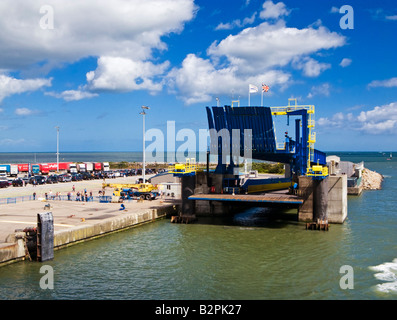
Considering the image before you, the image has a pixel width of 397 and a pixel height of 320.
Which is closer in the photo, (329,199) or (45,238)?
(45,238)

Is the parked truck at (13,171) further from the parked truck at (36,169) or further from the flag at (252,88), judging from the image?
the flag at (252,88)

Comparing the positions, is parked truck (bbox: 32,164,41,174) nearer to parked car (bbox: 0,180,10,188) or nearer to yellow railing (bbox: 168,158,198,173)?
parked car (bbox: 0,180,10,188)

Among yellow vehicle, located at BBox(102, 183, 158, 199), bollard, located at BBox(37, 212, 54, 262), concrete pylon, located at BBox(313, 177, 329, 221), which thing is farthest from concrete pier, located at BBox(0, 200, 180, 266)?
concrete pylon, located at BBox(313, 177, 329, 221)

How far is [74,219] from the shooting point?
33.9m

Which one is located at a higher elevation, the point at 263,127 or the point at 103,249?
the point at 263,127

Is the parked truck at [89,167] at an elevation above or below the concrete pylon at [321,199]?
above

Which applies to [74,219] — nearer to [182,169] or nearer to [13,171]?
[182,169]

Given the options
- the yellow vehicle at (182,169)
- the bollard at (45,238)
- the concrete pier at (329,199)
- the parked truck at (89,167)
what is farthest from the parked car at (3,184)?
the concrete pier at (329,199)

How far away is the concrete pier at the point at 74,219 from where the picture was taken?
24.4 m

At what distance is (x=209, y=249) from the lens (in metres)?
28.3

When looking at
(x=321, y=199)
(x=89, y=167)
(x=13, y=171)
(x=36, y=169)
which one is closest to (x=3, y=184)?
(x=13, y=171)
